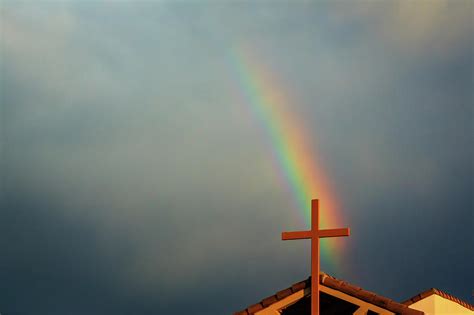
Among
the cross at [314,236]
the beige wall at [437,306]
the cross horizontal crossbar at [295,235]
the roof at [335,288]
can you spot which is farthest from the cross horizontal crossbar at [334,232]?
the beige wall at [437,306]

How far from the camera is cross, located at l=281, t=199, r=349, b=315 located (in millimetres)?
14422

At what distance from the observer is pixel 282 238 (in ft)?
53.0

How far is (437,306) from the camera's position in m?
21.0

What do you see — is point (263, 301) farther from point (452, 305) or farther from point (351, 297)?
point (452, 305)

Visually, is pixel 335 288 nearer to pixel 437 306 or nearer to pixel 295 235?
pixel 295 235

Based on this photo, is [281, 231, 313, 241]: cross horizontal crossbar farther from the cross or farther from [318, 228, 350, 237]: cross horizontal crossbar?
[318, 228, 350, 237]: cross horizontal crossbar

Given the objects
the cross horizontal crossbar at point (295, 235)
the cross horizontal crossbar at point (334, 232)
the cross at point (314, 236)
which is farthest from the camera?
the cross horizontal crossbar at point (295, 235)

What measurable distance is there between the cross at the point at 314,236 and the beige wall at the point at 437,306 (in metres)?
6.87

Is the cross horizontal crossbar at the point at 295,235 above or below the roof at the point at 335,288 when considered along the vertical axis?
above

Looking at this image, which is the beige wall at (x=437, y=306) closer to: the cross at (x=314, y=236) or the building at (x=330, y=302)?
the building at (x=330, y=302)

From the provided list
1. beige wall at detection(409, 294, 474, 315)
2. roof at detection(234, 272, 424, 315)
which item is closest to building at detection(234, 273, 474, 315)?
roof at detection(234, 272, 424, 315)

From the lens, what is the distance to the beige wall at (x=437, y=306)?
20.9 meters

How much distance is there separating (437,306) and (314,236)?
7555 millimetres

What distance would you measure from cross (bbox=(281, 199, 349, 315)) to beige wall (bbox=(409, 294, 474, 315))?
22.5 ft
